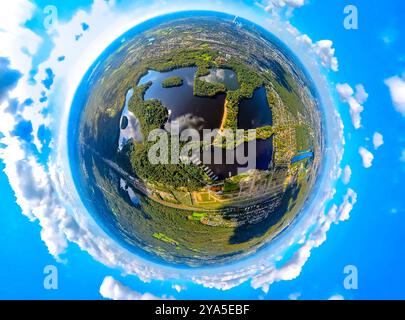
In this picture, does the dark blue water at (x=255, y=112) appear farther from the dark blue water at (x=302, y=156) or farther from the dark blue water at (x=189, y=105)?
the dark blue water at (x=302, y=156)

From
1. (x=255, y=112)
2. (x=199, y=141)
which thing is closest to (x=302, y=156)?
(x=255, y=112)

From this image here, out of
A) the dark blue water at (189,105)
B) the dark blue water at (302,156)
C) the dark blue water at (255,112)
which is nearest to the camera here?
the dark blue water at (189,105)

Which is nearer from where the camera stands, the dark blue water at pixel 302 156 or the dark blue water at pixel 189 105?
the dark blue water at pixel 189 105

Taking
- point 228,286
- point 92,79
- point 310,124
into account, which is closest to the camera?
point 310,124

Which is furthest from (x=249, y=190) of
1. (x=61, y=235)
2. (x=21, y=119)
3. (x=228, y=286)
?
(x=21, y=119)

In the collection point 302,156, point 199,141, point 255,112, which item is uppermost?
point 255,112

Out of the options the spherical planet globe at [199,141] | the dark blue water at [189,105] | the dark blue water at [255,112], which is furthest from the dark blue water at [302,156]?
the dark blue water at [189,105]

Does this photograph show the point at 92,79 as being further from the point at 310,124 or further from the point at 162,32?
the point at 310,124

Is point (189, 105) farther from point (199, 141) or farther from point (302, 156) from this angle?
point (302, 156)
